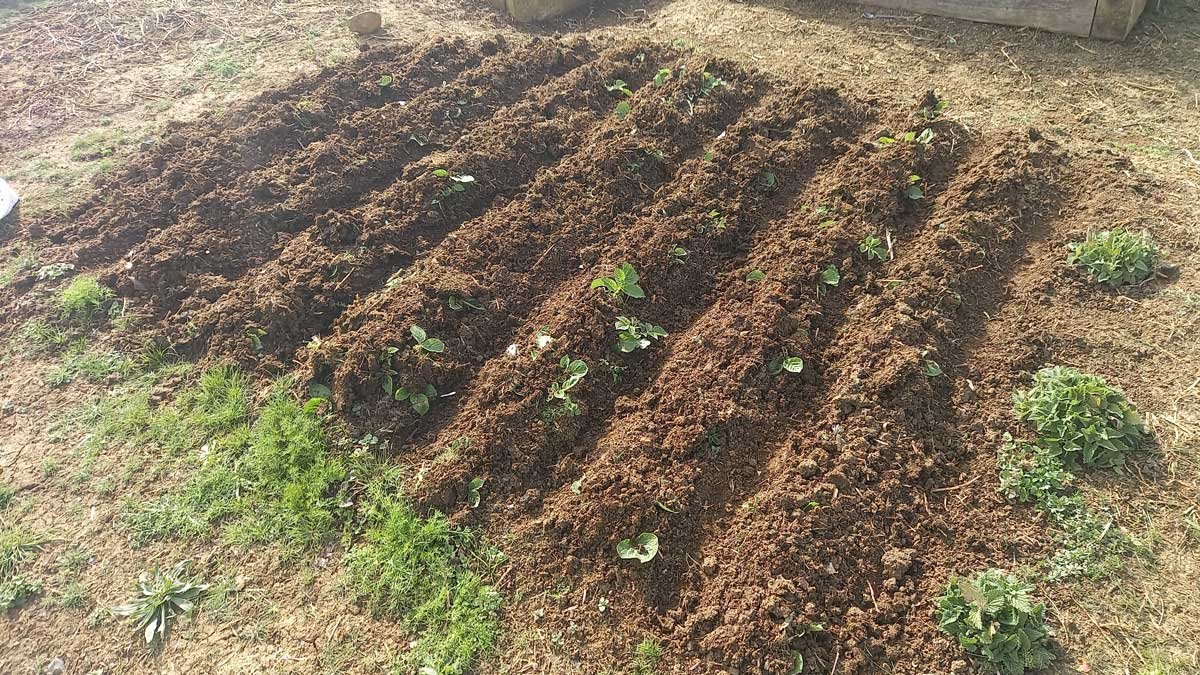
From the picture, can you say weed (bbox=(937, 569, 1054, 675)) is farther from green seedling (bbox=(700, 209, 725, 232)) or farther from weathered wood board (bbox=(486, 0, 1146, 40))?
weathered wood board (bbox=(486, 0, 1146, 40))

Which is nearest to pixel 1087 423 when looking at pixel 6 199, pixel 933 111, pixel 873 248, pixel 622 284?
pixel 873 248

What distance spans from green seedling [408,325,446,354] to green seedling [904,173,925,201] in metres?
3.15

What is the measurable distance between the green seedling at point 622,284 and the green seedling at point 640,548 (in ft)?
4.76

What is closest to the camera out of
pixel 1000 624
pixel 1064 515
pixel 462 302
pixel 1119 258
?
pixel 1000 624

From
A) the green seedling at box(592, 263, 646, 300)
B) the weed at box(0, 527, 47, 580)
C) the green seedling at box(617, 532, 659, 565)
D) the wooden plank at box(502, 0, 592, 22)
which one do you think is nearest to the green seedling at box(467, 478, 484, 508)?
the green seedling at box(617, 532, 659, 565)

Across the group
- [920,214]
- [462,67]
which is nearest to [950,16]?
[920,214]

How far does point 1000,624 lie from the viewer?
2.52 meters

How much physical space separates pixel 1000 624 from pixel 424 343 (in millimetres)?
3069

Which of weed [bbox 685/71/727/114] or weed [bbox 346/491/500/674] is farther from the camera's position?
weed [bbox 685/71/727/114]

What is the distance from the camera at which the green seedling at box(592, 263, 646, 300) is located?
3863mm

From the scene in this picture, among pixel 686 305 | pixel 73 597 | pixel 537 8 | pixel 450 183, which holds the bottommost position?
pixel 73 597

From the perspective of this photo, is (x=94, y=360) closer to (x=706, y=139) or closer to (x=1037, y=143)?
(x=706, y=139)

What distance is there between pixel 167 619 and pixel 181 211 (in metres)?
3.15

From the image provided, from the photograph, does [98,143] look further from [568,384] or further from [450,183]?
[568,384]
